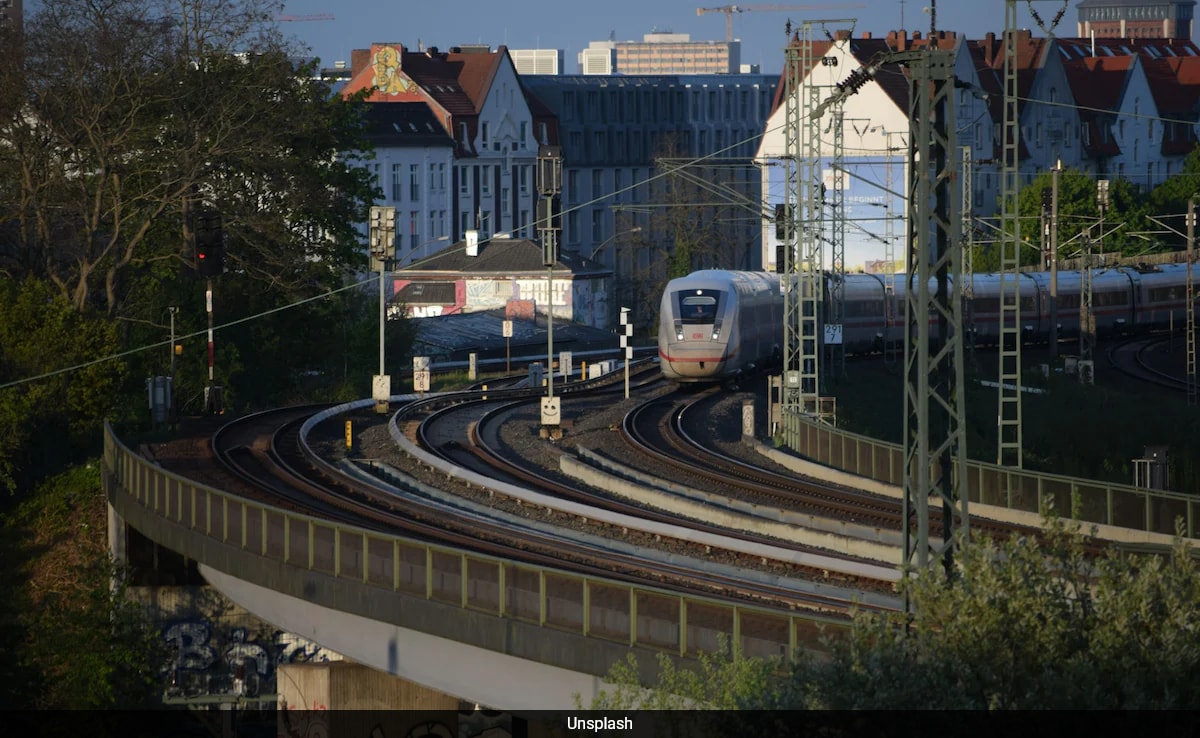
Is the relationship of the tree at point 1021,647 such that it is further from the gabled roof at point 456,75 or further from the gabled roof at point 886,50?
the gabled roof at point 456,75

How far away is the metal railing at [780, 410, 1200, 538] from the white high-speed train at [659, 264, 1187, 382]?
8.14 m

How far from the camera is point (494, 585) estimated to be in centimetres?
2345

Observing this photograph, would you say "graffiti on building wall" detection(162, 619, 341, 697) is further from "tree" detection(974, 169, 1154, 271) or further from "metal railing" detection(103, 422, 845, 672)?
"tree" detection(974, 169, 1154, 271)

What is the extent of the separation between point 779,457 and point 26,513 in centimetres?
1781

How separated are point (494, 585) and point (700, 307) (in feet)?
102

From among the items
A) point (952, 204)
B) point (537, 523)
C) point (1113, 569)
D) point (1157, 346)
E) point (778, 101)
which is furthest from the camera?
point (778, 101)

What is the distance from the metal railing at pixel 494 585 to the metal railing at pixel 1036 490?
6699mm

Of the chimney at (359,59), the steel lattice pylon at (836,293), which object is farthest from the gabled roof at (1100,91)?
the steel lattice pylon at (836,293)

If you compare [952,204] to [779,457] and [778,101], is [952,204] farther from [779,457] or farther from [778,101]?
[778,101]

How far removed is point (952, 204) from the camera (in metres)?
19.5

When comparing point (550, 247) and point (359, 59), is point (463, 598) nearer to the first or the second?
point (550, 247)

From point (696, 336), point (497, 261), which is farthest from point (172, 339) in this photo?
point (497, 261)

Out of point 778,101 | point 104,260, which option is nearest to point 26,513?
point 104,260

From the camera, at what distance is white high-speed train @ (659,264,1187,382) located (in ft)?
177
